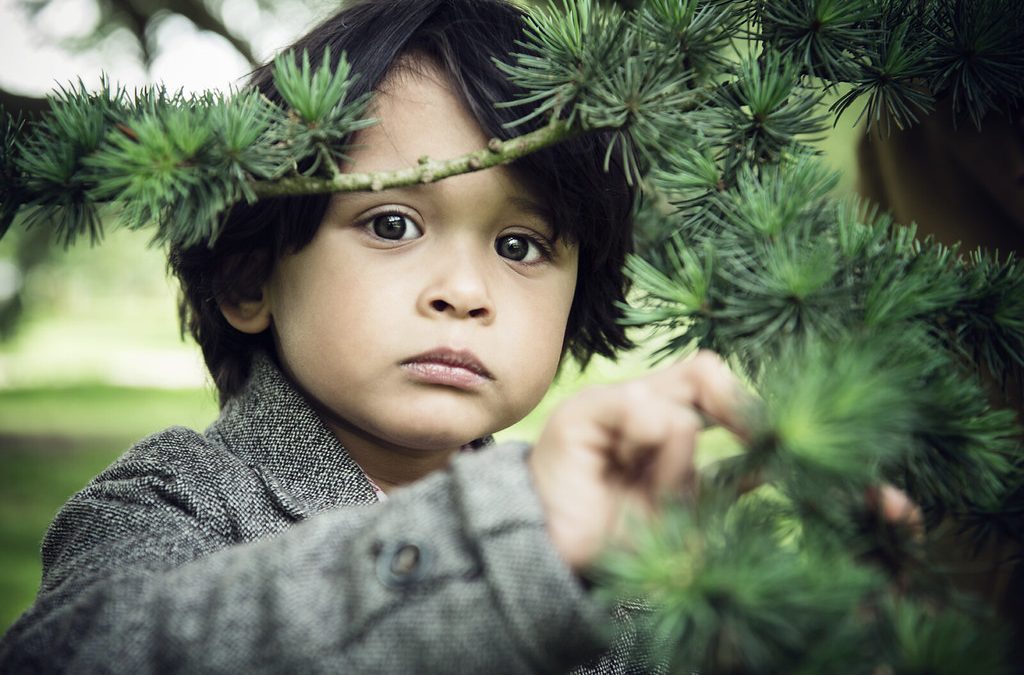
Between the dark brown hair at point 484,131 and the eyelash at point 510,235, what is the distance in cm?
3

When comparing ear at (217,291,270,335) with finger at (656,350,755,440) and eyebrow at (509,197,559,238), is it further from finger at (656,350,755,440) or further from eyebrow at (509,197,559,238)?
finger at (656,350,755,440)

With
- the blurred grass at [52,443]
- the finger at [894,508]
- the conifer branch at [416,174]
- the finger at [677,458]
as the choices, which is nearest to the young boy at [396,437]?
the finger at [677,458]

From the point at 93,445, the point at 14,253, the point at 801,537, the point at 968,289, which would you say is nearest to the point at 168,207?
the point at 801,537

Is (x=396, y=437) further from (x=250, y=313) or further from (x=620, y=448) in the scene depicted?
(x=620, y=448)

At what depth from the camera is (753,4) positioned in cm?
91

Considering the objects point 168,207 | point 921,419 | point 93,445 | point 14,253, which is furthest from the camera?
point 93,445

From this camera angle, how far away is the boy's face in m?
1.03

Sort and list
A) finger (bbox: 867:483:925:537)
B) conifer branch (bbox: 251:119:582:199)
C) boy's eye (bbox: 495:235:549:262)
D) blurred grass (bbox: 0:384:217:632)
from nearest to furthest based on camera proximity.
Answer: finger (bbox: 867:483:925:537), conifer branch (bbox: 251:119:582:199), boy's eye (bbox: 495:235:549:262), blurred grass (bbox: 0:384:217:632)

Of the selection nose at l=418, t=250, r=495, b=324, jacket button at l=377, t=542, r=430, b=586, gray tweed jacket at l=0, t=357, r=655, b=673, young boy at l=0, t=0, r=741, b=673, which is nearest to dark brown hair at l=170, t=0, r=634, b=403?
young boy at l=0, t=0, r=741, b=673

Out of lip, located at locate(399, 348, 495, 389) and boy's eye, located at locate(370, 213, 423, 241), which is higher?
boy's eye, located at locate(370, 213, 423, 241)

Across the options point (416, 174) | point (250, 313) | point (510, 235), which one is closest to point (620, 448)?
point (416, 174)

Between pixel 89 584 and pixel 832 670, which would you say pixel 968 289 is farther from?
pixel 89 584

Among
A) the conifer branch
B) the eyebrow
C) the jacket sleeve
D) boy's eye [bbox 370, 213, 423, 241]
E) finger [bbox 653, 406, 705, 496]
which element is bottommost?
the jacket sleeve

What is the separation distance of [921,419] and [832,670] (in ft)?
0.67
